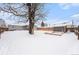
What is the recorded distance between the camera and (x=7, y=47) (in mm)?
1914

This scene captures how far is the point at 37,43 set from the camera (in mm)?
1948

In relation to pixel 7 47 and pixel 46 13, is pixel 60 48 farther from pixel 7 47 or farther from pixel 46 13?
pixel 7 47

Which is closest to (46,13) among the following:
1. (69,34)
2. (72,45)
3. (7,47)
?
(69,34)

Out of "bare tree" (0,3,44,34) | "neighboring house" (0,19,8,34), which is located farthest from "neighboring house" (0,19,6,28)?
"bare tree" (0,3,44,34)

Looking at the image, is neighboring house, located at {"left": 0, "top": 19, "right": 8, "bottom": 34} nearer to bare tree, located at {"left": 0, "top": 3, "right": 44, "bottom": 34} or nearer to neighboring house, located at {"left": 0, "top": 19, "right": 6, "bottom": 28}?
neighboring house, located at {"left": 0, "top": 19, "right": 6, "bottom": 28}

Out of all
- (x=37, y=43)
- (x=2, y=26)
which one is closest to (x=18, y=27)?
(x=2, y=26)

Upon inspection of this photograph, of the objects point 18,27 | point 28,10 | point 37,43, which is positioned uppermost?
point 28,10

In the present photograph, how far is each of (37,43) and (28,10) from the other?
0.43 m

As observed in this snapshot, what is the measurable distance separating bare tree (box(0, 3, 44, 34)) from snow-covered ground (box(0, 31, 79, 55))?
12 centimetres

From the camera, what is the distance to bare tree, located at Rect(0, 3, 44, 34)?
1936 millimetres

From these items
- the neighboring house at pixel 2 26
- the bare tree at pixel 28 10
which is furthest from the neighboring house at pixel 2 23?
the bare tree at pixel 28 10

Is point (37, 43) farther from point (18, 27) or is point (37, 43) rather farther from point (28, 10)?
point (28, 10)

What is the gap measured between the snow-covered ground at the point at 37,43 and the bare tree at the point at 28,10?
12 centimetres

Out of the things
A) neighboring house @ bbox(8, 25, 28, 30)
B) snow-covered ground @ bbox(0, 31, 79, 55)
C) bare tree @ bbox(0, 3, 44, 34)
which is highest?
bare tree @ bbox(0, 3, 44, 34)
